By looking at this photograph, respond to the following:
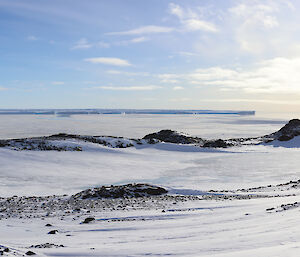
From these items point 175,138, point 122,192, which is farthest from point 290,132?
point 122,192

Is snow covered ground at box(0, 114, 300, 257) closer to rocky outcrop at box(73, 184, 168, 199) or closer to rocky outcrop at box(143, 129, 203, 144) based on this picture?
rocky outcrop at box(73, 184, 168, 199)

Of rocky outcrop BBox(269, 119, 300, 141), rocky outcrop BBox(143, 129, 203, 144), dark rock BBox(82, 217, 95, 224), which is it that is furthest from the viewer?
rocky outcrop BBox(143, 129, 203, 144)

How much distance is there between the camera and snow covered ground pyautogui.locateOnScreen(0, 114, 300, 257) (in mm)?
5723

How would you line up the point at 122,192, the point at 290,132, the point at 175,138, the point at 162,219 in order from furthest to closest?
the point at 175,138 < the point at 290,132 < the point at 122,192 < the point at 162,219

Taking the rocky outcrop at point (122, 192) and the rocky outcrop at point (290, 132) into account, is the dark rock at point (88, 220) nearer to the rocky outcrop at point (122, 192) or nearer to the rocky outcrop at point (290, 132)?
the rocky outcrop at point (122, 192)

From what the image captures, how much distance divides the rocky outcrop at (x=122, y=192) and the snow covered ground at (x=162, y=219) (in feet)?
2.82

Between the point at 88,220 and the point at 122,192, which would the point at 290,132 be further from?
the point at 88,220

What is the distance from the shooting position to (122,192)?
13688 millimetres

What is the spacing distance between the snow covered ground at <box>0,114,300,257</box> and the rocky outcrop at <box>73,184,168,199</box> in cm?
86

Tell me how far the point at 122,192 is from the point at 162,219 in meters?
4.83

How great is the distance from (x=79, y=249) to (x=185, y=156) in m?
24.9

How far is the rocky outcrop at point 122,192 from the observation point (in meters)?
13.1

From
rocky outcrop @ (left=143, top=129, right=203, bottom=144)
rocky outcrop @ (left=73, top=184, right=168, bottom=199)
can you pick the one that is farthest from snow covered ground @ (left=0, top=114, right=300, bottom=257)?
rocky outcrop @ (left=143, top=129, right=203, bottom=144)

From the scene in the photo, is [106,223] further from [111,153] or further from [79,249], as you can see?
[111,153]
